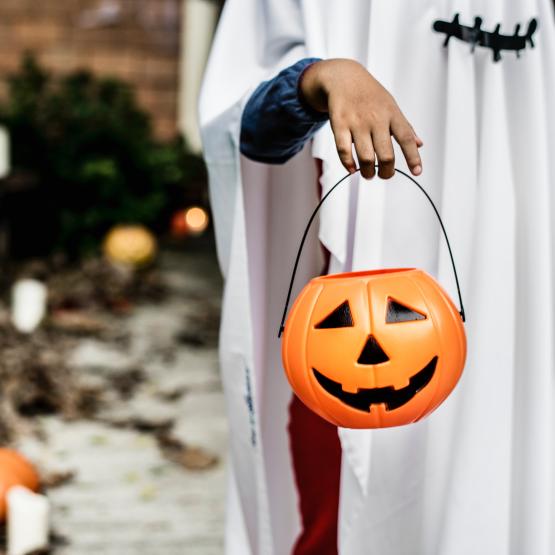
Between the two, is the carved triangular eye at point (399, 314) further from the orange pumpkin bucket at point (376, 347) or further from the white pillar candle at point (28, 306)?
the white pillar candle at point (28, 306)

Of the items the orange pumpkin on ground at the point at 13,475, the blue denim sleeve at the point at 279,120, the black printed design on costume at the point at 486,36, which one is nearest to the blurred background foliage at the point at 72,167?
the orange pumpkin on ground at the point at 13,475

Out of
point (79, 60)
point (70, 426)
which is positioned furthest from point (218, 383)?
point (79, 60)

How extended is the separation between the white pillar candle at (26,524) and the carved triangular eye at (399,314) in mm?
1760

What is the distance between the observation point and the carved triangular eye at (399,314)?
138 centimetres

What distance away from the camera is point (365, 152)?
1.34 metres

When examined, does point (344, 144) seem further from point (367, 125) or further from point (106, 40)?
point (106, 40)

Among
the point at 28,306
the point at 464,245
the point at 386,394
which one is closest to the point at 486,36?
the point at 464,245

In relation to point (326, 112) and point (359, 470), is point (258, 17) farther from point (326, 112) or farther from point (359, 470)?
point (359, 470)

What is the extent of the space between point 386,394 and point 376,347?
8 centimetres

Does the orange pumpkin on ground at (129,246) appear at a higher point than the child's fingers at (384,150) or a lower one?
lower

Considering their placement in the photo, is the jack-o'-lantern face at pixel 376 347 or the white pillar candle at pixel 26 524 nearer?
the jack-o'-lantern face at pixel 376 347

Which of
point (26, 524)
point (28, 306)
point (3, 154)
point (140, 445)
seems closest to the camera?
point (26, 524)

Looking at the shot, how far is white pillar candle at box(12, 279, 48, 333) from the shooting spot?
510 centimetres

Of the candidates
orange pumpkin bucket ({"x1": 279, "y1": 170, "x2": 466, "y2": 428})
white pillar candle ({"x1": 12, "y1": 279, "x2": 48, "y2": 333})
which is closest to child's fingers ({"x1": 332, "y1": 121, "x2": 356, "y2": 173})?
orange pumpkin bucket ({"x1": 279, "y1": 170, "x2": 466, "y2": 428})
